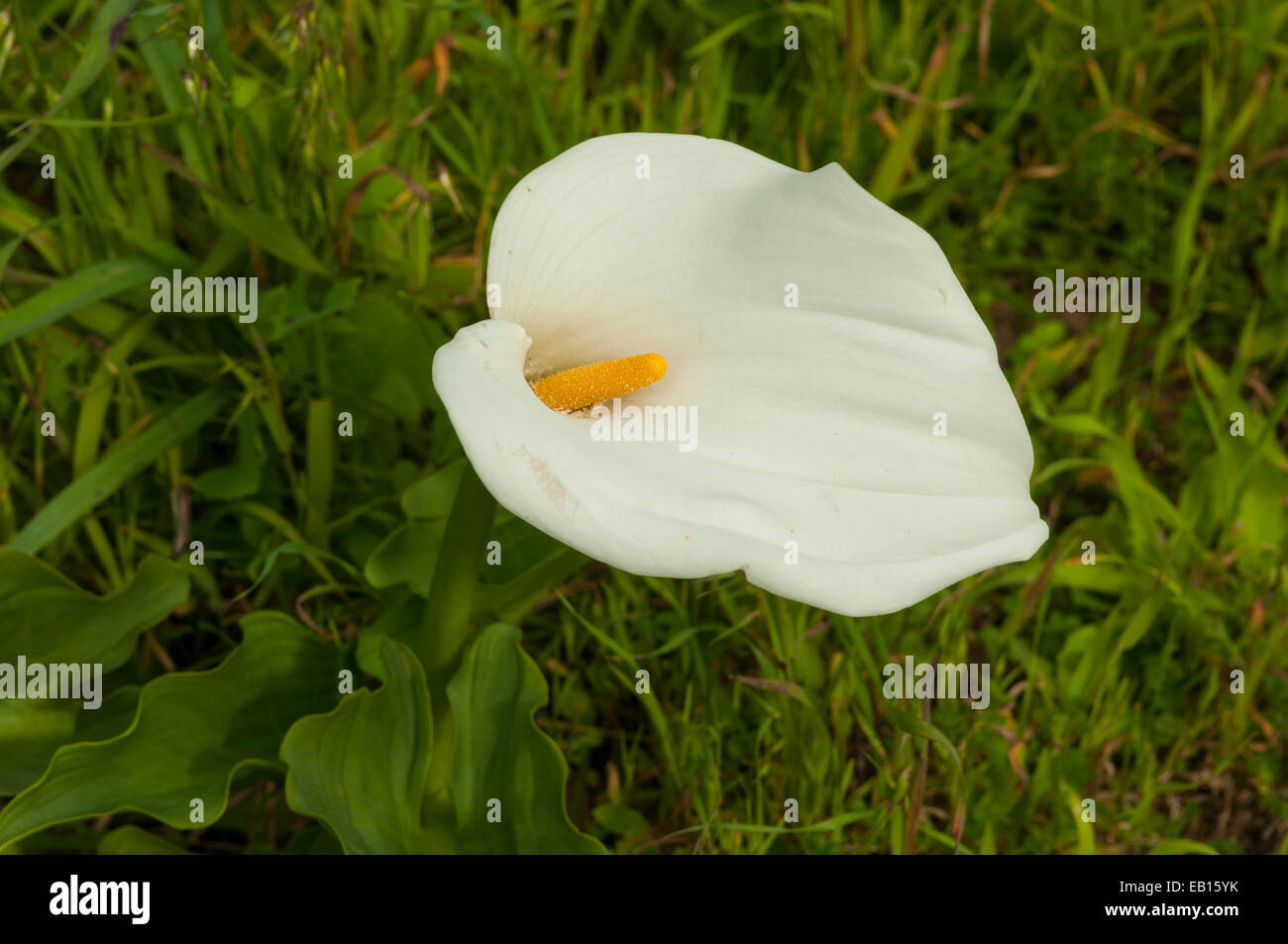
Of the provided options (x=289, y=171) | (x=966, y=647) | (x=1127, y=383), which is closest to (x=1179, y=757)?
(x=966, y=647)

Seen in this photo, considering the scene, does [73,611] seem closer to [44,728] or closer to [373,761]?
[44,728]

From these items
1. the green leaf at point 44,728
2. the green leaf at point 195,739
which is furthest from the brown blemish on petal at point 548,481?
the green leaf at point 44,728

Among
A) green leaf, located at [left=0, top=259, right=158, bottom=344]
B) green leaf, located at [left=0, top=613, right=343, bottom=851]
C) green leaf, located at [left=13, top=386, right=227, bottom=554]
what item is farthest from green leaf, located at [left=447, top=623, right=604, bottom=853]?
green leaf, located at [left=0, top=259, right=158, bottom=344]

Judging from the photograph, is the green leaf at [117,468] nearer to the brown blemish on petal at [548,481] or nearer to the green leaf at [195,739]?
the green leaf at [195,739]

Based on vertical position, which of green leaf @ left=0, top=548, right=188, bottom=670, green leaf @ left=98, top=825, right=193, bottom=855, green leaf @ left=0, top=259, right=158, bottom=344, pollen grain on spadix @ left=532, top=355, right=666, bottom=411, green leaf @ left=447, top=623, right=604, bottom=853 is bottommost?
green leaf @ left=98, top=825, right=193, bottom=855

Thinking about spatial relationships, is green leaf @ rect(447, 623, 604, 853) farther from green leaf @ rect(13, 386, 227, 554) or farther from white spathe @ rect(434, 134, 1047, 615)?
green leaf @ rect(13, 386, 227, 554)

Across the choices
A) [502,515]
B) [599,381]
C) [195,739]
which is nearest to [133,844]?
[195,739]
